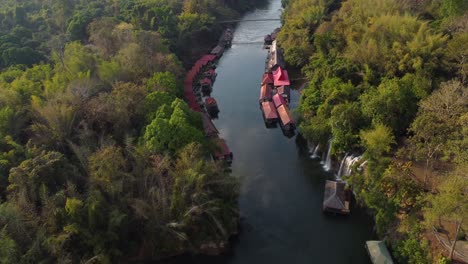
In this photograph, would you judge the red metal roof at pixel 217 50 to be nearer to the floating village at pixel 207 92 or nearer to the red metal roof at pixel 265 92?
the floating village at pixel 207 92

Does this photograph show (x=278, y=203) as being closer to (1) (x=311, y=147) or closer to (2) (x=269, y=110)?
(1) (x=311, y=147)

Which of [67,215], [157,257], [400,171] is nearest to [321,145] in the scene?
[400,171]

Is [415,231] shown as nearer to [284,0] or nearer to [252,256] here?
[252,256]

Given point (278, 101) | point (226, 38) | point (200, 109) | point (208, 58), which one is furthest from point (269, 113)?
point (226, 38)

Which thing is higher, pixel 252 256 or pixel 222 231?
pixel 222 231

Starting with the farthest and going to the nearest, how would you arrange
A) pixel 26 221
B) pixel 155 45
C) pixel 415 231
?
1. pixel 155 45
2. pixel 415 231
3. pixel 26 221

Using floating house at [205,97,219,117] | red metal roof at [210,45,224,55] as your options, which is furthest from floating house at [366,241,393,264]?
red metal roof at [210,45,224,55]

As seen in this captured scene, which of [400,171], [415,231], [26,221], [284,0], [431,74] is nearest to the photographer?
[26,221]
